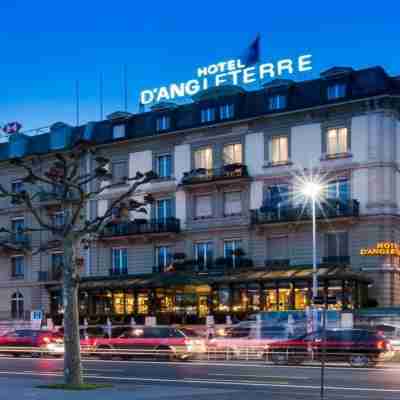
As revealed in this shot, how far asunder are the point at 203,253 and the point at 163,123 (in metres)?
10.5

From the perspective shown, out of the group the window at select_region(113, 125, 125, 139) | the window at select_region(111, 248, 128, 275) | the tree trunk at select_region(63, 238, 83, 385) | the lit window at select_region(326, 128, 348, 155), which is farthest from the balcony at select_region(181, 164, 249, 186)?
the tree trunk at select_region(63, 238, 83, 385)

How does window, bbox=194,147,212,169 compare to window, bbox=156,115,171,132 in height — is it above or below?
below

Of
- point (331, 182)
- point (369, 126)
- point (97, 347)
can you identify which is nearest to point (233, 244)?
point (331, 182)

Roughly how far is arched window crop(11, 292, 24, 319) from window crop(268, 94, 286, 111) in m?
26.4

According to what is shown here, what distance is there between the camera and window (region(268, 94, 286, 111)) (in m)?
60.0

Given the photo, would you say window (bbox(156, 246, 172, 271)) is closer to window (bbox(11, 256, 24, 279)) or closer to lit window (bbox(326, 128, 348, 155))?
window (bbox(11, 256, 24, 279))

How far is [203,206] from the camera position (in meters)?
63.1

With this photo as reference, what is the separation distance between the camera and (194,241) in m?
63.1

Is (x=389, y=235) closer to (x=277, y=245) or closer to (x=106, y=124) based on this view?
(x=277, y=245)

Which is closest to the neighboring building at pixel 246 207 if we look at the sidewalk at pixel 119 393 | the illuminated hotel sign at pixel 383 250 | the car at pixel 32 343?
the illuminated hotel sign at pixel 383 250

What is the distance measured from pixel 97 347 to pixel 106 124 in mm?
29921

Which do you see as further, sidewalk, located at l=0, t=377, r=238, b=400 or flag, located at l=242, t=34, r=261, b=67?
flag, located at l=242, t=34, r=261, b=67

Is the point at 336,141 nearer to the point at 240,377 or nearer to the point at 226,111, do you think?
the point at 226,111

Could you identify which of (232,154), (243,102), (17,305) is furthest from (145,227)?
(17,305)
